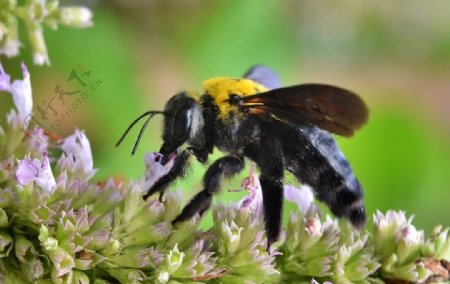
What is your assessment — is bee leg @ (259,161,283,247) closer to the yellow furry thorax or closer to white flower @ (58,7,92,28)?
the yellow furry thorax

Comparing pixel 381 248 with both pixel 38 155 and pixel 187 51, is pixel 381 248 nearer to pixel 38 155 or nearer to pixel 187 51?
pixel 38 155

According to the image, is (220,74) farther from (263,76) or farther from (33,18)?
(33,18)

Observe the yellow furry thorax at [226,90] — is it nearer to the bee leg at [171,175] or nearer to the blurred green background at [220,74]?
the bee leg at [171,175]

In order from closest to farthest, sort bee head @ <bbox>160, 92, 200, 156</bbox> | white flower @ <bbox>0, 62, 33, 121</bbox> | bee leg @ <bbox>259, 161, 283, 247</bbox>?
bee leg @ <bbox>259, 161, 283, 247</bbox> < bee head @ <bbox>160, 92, 200, 156</bbox> < white flower @ <bbox>0, 62, 33, 121</bbox>

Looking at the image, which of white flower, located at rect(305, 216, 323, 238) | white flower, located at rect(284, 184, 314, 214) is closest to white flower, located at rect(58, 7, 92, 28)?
white flower, located at rect(284, 184, 314, 214)

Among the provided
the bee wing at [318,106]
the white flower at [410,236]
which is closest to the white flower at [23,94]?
the bee wing at [318,106]
